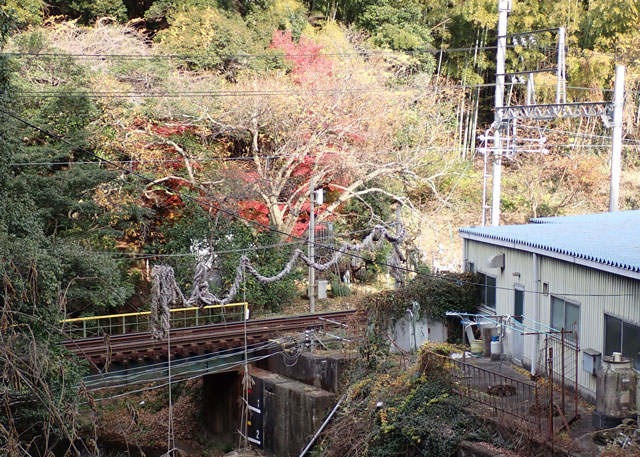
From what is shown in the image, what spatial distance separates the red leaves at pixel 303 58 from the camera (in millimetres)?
32781

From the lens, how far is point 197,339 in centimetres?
2312

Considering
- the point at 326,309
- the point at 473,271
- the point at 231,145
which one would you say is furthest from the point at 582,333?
the point at 231,145

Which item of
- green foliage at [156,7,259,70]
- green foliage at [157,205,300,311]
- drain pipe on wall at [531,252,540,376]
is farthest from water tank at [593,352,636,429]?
green foliage at [156,7,259,70]

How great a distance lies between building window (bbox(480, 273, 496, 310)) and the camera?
1883cm

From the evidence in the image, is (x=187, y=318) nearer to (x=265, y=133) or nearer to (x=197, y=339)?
(x=197, y=339)

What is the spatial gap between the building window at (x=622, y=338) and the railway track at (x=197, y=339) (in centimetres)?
819

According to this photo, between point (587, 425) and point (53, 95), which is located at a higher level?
point (53, 95)

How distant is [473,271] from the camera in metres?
19.8

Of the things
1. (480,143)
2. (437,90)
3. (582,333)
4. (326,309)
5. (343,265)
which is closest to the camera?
(582,333)

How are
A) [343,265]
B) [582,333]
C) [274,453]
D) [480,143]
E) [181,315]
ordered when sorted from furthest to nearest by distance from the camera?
[480,143]
[343,265]
[181,315]
[274,453]
[582,333]

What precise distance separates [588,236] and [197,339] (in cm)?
1199

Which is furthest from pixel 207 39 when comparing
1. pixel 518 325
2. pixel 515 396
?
pixel 515 396

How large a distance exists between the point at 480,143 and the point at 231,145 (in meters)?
15.7

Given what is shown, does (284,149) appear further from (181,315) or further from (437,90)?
(437,90)
